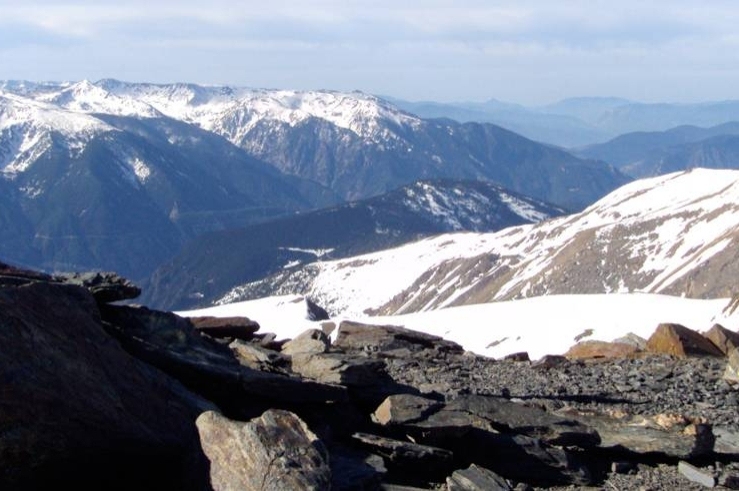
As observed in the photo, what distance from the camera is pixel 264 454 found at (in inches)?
479

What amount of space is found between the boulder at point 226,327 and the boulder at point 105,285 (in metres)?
5.36

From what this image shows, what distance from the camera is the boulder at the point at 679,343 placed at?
27.0 m

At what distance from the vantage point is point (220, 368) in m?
15.7

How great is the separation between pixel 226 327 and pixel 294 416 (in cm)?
1189

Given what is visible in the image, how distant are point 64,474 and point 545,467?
7.99m

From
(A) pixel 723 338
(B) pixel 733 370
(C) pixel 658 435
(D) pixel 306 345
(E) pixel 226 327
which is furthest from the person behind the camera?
(A) pixel 723 338

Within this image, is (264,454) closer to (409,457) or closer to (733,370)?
(409,457)

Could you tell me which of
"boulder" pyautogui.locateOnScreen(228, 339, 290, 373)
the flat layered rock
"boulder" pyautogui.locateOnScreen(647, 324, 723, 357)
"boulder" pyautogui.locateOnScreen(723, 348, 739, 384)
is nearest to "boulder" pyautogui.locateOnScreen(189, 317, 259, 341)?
the flat layered rock

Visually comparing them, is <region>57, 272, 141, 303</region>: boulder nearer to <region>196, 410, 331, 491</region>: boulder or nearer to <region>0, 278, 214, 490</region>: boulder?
<region>0, 278, 214, 490</region>: boulder

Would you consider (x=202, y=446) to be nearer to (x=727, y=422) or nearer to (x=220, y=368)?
(x=220, y=368)

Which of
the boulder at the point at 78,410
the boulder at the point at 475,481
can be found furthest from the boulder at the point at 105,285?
the boulder at the point at 475,481

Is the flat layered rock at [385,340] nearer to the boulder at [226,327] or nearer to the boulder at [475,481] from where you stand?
the boulder at [226,327]

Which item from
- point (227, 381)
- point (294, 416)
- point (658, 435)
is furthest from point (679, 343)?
point (294, 416)

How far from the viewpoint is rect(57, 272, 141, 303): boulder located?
56.9ft
